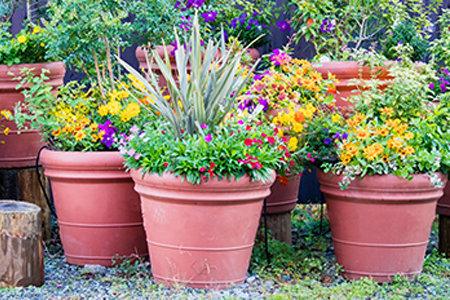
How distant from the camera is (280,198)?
153 inches

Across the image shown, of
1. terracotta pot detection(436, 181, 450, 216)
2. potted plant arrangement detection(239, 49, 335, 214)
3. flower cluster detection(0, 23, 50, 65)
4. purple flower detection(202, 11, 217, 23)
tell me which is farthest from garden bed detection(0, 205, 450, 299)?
purple flower detection(202, 11, 217, 23)

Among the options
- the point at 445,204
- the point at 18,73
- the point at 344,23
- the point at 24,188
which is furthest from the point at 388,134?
the point at 24,188

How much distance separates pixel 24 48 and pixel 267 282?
1.91 meters

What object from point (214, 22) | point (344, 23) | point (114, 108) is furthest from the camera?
point (214, 22)

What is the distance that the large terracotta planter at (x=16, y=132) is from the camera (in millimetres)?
3770

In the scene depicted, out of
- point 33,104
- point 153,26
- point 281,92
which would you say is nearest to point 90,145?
point 33,104

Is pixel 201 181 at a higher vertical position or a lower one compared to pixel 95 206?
higher

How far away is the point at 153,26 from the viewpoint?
3.70 m

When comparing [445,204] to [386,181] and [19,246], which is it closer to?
[386,181]

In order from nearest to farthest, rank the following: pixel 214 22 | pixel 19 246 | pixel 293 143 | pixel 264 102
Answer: pixel 19 246 < pixel 293 143 < pixel 264 102 < pixel 214 22

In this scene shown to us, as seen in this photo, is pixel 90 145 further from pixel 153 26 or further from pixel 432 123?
pixel 432 123

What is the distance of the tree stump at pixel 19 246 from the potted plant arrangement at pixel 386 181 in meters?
1.37

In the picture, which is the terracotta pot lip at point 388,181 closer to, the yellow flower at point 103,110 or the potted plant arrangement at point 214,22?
the potted plant arrangement at point 214,22

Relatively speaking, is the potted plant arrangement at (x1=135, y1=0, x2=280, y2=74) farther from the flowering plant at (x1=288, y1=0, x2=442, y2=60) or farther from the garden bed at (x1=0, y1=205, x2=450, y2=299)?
the garden bed at (x1=0, y1=205, x2=450, y2=299)
